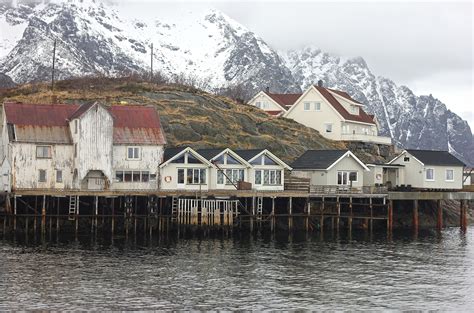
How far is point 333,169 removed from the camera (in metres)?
87.1

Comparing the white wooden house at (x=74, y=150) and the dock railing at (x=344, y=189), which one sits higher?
the white wooden house at (x=74, y=150)

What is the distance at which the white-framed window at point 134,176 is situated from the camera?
259 ft

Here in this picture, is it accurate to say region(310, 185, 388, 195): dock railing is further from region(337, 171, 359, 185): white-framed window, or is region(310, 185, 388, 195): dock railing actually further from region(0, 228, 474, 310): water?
region(0, 228, 474, 310): water

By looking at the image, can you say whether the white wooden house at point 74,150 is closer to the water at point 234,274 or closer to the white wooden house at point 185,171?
the white wooden house at point 185,171

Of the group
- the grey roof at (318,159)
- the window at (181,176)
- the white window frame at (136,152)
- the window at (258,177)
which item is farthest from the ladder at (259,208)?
the white window frame at (136,152)

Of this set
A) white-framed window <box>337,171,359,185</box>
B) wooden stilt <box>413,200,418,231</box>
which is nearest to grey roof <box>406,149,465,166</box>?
wooden stilt <box>413,200,418,231</box>

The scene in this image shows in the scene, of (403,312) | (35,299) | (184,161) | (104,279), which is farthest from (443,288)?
(184,161)

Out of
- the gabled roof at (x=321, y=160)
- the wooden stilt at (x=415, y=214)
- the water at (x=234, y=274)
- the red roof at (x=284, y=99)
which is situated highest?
the red roof at (x=284, y=99)

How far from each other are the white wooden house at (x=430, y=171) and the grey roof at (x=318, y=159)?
1031 cm

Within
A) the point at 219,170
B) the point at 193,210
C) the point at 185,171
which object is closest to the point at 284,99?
the point at 219,170

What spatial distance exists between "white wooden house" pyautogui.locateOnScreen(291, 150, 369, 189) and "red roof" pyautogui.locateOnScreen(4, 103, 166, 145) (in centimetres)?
1592

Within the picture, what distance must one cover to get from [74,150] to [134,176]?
19.4ft

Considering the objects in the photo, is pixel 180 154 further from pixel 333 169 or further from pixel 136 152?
pixel 333 169

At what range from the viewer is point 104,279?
173 feet
